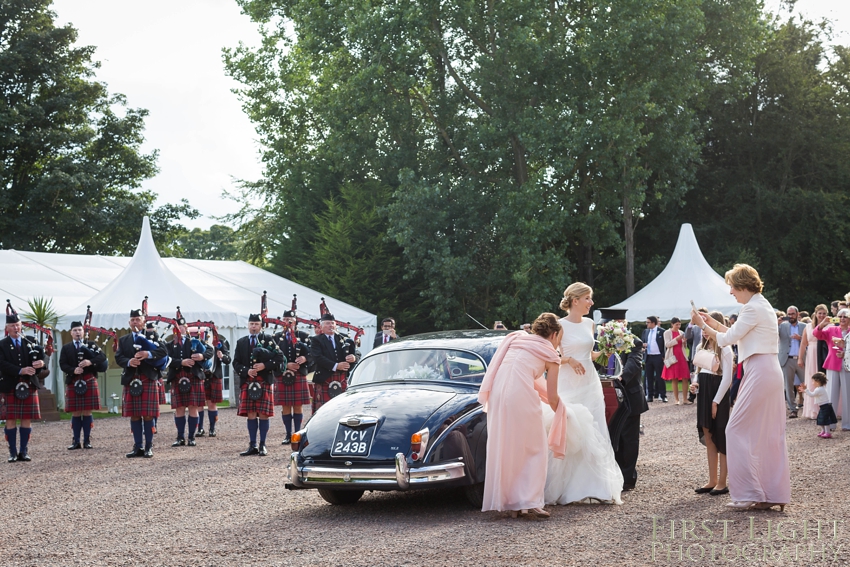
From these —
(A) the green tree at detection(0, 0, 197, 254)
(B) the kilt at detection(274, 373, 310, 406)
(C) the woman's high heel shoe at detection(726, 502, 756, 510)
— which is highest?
(A) the green tree at detection(0, 0, 197, 254)

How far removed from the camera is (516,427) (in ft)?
26.3

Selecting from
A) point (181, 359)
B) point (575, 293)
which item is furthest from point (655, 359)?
point (575, 293)

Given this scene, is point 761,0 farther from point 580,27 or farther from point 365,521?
point 365,521

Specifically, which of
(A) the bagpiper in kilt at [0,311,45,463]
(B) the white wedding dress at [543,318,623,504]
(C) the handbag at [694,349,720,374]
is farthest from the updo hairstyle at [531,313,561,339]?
(A) the bagpiper in kilt at [0,311,45,463]

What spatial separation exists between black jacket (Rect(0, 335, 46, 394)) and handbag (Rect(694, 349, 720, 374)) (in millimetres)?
9436

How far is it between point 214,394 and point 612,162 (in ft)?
65.4

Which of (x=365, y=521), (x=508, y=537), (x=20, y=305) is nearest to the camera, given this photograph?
(x=508, y=537)

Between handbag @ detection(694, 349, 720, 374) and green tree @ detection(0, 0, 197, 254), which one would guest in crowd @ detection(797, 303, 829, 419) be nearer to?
handbag @ detection(694, 349, 720, 374)

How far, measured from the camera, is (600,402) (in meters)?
8.95

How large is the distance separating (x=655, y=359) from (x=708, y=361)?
523 inches

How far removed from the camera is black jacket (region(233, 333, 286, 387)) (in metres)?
13.6

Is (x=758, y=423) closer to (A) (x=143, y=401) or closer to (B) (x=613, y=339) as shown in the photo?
(B) (x=613, y=339)

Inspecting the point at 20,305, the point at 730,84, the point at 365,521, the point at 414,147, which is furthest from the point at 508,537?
the point at 730,84

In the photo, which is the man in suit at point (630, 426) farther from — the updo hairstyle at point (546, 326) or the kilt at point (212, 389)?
the kilt at point (212, 389)
